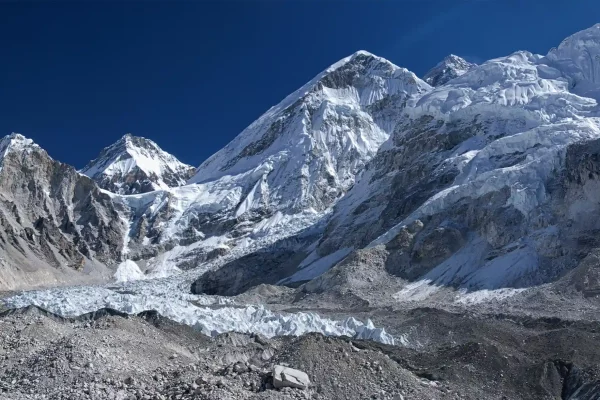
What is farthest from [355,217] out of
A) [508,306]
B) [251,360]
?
[251,360]

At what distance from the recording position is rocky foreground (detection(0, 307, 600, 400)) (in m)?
21.4

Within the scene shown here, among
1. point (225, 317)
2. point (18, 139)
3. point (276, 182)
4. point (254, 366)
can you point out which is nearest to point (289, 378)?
point (254, 366)

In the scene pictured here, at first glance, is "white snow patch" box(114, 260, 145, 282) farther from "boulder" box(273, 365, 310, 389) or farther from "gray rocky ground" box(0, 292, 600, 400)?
"boulder" box(273, 365, 310, 389)

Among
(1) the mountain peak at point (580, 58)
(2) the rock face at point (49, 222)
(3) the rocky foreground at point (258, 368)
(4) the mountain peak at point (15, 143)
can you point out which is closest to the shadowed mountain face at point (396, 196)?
(1) the mountain peak at point (580, 58)

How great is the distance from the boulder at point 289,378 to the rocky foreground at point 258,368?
0.04 meters

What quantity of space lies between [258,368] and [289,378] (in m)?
2.08

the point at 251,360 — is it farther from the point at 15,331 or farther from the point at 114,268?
the point at 114,268

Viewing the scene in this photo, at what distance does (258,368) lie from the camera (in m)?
23.6

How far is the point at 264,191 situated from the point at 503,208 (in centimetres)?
8825

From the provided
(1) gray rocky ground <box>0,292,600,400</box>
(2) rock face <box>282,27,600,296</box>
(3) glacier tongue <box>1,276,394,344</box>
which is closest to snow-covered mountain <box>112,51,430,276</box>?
(2) rock face <box>282,27,600,296</box>

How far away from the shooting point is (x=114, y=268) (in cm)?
13750

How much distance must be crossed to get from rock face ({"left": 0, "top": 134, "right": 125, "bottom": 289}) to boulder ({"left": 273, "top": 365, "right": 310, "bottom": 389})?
83.6m

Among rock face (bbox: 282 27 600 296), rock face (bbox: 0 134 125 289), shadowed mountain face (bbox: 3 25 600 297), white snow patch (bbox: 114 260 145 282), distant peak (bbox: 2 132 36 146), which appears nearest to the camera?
rock face (bbox: 282 27 600 296)

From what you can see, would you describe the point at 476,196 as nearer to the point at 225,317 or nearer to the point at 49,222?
the point at 225,317
